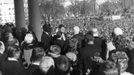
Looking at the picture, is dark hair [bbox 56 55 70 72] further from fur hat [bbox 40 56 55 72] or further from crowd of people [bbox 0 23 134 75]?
fur hat [bbox 40 56 55 72]

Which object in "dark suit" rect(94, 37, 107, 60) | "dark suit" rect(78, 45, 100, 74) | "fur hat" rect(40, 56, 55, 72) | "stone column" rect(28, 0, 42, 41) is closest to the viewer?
"fur hat" rect(40, 56, 55, 72)

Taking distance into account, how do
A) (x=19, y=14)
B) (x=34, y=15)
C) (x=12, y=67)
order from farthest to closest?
(x=19, y=14), (x=34, y=15), (x=12, y=67)

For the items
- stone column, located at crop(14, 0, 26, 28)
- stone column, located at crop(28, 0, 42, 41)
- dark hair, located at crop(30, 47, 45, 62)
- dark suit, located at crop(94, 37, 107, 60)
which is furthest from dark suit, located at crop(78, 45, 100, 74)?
stone column, located at crop(14, 0, 26, 28)

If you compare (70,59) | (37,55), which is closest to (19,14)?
(70,59)

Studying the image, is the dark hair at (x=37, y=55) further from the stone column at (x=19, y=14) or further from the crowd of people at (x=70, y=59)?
the stone column at (x=19, y=14)

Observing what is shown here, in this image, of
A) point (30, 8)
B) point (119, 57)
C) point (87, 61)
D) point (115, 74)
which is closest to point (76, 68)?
point (87, 61)

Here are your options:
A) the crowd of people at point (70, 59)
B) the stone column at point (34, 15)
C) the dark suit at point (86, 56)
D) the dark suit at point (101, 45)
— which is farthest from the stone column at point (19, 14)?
the dark suit at point (86, 56)

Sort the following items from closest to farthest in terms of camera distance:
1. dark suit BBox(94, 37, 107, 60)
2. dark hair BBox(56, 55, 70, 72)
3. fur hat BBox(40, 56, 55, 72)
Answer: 1. fur hat BBox(40, 56, 55, 72)
2. dark hair BBox(56, 55, 70, 72)
3. dark suit BBox(94, 37, 107, 60)

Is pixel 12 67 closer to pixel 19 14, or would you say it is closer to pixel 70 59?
pixel 70 59

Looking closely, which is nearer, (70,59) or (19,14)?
(70,59)

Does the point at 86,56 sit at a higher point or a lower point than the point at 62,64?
lower

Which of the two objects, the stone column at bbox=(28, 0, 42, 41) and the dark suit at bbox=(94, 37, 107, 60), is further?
the stone column at bbox=(28, 0, 42, 41)

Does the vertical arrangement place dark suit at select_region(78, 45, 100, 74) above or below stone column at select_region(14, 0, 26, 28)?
below

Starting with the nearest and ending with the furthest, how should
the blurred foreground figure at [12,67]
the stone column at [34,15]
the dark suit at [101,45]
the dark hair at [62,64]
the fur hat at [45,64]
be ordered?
the fur hat at [45,64] → the dark hair at [62,64] → the blurred foreground figure at [12,67] → the dark suit at [101,45] → the stone column at [34,15]
